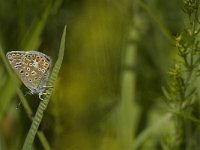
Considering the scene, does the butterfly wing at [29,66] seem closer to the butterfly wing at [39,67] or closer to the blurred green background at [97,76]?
the butterfly wing at [39,67]

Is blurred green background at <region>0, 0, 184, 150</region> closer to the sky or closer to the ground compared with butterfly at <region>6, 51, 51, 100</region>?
closer to the ground

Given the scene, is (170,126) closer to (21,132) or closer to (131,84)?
(131,84)

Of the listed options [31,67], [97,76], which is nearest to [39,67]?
[31,67]

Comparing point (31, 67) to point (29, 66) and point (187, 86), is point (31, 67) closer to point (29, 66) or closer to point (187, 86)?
point (29, 66)

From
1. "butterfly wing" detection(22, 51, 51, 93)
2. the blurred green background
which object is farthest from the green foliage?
"butterfly wing" detection(22, 51, 51, 93)

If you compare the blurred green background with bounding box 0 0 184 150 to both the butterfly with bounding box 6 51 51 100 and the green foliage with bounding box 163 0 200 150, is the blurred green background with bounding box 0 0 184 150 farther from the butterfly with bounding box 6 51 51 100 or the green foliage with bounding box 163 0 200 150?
the butterfly with bounding box 6 51 51 100

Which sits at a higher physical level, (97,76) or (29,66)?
(29,66)

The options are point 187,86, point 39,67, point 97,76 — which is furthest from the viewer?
point 97,76
